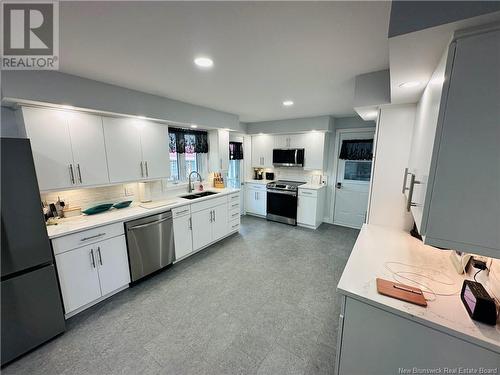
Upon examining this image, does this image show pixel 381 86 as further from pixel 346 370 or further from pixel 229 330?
pixel 229 330

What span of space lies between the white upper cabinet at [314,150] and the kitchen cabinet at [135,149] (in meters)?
3.03

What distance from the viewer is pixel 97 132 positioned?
2342 millimetres

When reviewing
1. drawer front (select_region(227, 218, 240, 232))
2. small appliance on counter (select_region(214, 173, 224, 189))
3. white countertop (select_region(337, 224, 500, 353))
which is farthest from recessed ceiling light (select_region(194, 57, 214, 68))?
drawer front (select_region(227, 218, 240, 232))

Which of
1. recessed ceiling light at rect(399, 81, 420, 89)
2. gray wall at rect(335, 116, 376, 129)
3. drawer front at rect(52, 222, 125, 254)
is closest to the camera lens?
recessed ceiling light at rect(399, 81, 420, 89)

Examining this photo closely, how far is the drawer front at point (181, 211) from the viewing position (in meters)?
2.91

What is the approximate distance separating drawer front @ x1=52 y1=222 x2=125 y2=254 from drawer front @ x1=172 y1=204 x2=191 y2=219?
0.69 m

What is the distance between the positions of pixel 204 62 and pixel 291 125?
10.4 feet

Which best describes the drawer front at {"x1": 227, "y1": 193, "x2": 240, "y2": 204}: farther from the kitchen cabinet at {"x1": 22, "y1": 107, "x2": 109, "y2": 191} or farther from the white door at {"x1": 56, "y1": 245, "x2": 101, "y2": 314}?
the white door at {"x1": 56, "y1": 245, "x2": 101, "y2": 314}

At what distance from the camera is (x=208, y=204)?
3.45 meters

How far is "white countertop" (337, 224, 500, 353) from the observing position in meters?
0.95

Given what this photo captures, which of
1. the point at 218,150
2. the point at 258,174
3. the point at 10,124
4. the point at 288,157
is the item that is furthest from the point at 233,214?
the point at 10,124

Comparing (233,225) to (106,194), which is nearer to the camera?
(106,194)

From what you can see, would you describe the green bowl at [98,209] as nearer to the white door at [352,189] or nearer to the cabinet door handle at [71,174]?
the cabinet door handle at [71,174]

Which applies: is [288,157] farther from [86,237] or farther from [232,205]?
[86,237]
